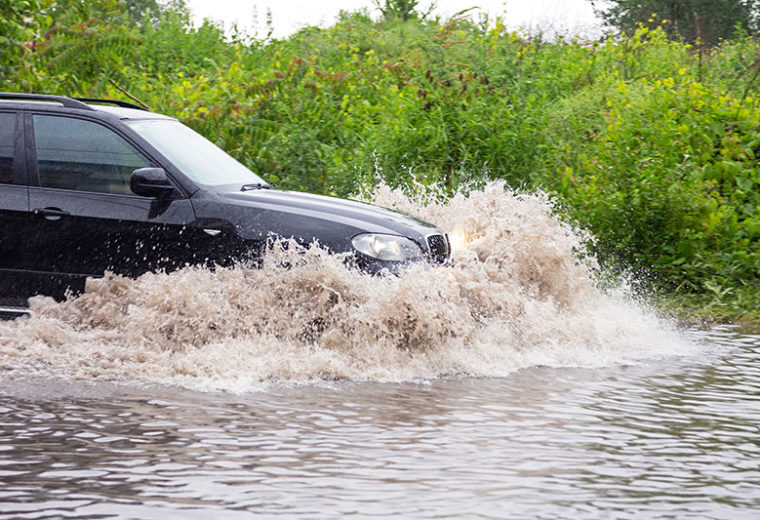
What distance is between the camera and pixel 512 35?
17641 millimetres

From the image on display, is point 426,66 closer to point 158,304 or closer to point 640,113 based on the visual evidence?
point 640,113

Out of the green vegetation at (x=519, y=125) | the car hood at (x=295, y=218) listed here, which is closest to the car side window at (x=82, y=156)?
the car hood at (x=295, y=218)

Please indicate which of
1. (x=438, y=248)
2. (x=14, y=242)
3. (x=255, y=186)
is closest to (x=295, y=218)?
(x=255, y=186)

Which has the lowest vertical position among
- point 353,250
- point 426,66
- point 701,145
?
point 353,250

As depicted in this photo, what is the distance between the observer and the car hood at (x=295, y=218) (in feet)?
27.2

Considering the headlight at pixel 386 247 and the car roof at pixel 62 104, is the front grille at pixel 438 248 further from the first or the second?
the car roof at pixel 62 104

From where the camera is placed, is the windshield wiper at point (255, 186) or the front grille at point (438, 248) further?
the windshield wiper at point (255, 186)

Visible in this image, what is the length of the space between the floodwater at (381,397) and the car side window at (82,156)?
2.77ft

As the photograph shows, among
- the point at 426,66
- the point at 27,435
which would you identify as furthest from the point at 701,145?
the point at 27,435

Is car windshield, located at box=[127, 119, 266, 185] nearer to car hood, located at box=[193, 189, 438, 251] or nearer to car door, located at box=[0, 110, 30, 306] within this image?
car hood, located at box=[193, 189, 438, 251]

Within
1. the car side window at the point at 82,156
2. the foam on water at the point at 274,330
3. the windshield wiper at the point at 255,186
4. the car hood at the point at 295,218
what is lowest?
the foam on water at the point at 274,330

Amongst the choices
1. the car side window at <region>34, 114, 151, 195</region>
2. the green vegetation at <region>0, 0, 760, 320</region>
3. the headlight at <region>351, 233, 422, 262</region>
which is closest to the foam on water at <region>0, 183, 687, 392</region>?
the headlight at <region>351, 233, 422, 262</region>

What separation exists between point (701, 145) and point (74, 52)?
861cm

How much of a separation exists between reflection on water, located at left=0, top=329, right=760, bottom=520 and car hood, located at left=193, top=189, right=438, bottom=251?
1.26 metres
